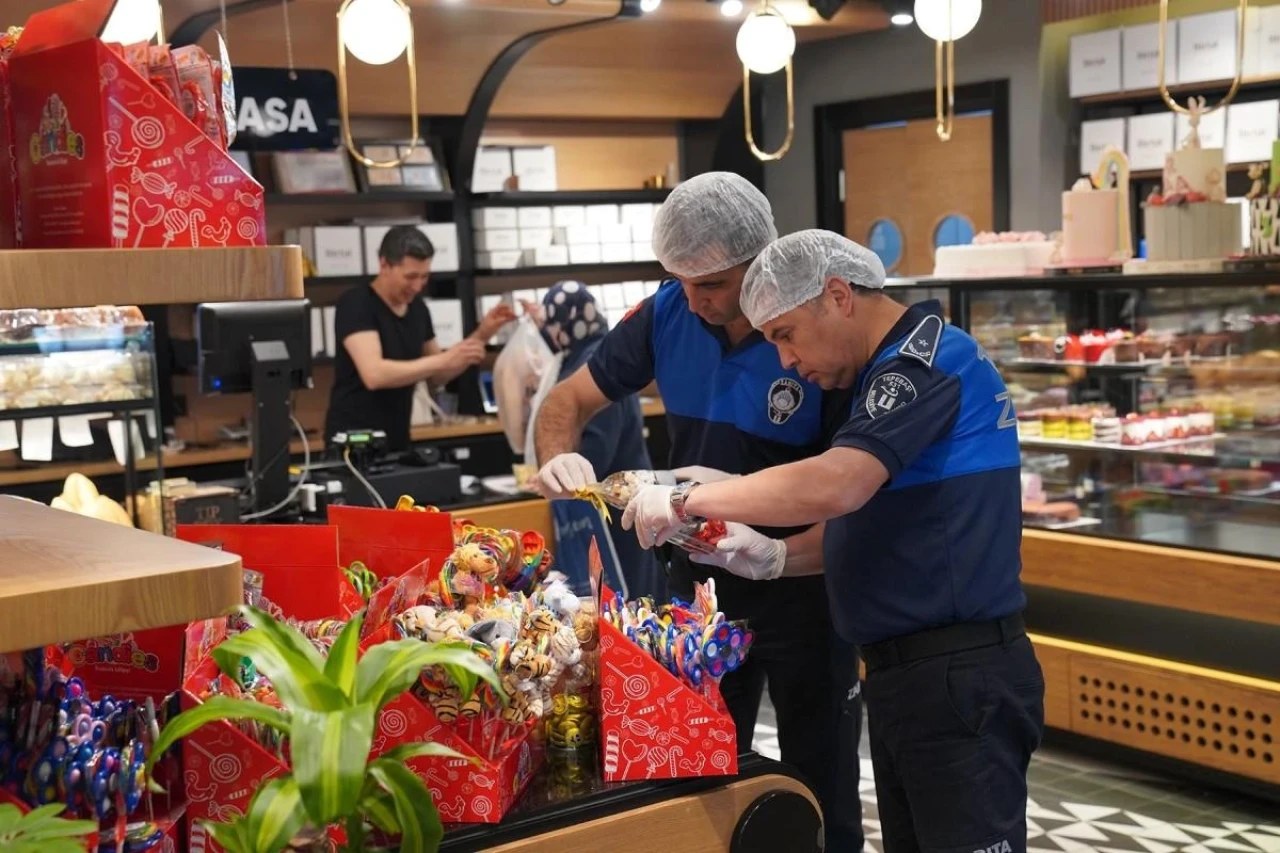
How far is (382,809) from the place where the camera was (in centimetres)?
144

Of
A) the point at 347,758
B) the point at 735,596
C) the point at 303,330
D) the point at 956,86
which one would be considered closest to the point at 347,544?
the point at 735,596

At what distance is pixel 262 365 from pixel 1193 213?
3126 mm

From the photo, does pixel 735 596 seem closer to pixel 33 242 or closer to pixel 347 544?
pixel 347 544

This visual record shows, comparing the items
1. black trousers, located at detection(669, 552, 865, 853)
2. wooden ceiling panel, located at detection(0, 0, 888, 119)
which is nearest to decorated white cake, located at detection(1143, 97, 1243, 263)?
black trousers, located at detection(669, 552, 865, 853)

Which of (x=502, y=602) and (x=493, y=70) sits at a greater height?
(x=493, y=70)

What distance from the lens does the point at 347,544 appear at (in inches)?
93.9

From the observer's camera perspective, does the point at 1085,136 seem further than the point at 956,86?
No

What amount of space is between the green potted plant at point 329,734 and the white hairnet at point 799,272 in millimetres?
1180

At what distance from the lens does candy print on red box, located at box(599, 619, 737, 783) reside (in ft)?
6.30

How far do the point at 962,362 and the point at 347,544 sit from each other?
3.54 feet

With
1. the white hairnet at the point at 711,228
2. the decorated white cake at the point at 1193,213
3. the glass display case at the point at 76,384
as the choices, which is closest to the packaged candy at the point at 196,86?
the white hairnet at the point at 711,228

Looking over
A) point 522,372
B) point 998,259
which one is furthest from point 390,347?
point 998,259

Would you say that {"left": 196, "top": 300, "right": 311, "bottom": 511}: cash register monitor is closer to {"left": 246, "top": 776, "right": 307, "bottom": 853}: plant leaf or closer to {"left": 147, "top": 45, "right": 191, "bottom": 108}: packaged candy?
{"left": 147, "top": 45, "right": 191, "bottom": 108}: packaged candy

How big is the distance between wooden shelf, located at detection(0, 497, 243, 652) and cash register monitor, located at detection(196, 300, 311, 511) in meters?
3.38
